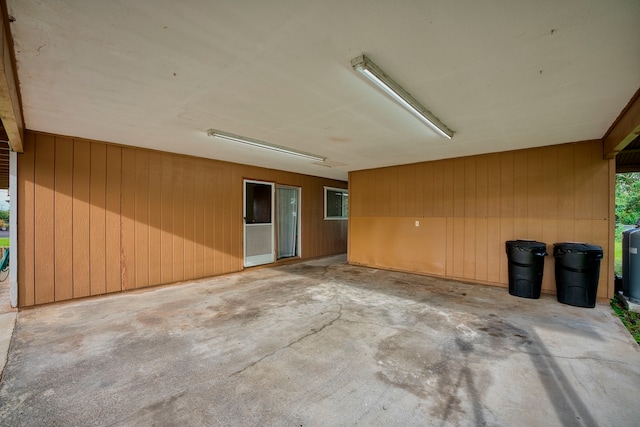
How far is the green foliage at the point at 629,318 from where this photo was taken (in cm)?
309

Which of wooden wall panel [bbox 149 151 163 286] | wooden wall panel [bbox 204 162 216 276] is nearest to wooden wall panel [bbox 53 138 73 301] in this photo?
wooden wall panel [bbox 149 151 163 286]

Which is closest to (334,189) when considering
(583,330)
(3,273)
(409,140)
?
(409,140)

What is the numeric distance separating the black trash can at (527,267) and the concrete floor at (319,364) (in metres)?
0.30

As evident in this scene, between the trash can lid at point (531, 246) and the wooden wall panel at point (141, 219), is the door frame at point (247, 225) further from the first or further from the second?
the trash can lid at point (531, 246)

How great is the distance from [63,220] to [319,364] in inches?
161

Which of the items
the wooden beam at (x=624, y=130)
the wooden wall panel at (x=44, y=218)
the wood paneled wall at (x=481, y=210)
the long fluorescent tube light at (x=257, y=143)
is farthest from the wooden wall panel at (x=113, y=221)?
the wooden beam at (x=624, y=130)

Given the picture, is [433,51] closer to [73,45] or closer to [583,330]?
[73,45]

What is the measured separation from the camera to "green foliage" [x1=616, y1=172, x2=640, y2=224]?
11.5 metres

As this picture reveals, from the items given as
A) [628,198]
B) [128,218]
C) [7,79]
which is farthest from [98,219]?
[628,198]

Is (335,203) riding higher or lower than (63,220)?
higher

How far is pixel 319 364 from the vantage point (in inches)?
89.6

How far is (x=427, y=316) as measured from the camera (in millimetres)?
3330

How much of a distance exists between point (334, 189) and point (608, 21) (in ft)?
22.8

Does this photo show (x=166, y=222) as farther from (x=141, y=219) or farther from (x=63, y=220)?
(x=63, y=220)
